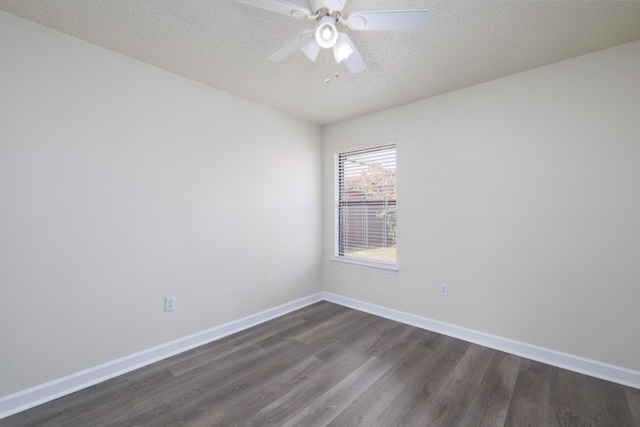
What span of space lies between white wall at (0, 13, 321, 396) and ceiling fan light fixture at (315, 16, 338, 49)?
1.58 meters

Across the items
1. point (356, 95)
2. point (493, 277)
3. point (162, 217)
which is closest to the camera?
point (162, 217)

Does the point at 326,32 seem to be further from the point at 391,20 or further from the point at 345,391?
the point at 345,391

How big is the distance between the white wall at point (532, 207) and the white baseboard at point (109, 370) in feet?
6.26

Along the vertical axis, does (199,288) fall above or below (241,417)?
above

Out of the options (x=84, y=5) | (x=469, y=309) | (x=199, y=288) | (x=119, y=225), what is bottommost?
(x=469, y=309)

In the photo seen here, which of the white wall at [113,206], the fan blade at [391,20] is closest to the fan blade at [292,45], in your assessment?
the fan blade at [391,20]

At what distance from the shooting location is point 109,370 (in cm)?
207

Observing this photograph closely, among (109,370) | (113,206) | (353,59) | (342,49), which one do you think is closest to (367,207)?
(353,59)

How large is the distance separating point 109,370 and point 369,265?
2.69 metres

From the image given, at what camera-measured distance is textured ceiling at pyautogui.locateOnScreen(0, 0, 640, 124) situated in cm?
167

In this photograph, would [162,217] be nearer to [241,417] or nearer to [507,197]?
[241,417]

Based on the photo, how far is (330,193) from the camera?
388 cm

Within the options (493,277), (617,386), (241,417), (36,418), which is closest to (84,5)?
(36,418)

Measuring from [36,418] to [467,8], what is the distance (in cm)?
370
